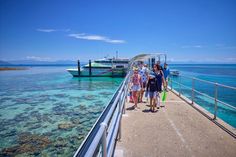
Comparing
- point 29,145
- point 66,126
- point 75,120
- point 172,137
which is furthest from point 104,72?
point 172,137

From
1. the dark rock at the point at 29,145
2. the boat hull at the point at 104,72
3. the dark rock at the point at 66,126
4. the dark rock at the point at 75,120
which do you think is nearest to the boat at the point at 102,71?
the boat hull at the point at 104,72

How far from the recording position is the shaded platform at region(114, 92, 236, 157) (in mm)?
3381

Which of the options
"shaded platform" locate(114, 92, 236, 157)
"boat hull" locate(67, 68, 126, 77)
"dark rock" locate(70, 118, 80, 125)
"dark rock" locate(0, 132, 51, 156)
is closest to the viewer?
"shaded platform" locate(114, 92, 236, 157)

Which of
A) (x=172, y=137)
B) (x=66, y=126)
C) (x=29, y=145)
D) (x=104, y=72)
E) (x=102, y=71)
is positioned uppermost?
(x=102, y=71)

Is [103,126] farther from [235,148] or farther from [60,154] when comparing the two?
[60,154]

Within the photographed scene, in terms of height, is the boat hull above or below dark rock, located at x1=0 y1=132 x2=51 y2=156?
above

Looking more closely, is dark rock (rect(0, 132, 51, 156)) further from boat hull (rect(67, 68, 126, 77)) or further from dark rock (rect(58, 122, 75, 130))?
boat hull (rect(67, 68, 126, 77))

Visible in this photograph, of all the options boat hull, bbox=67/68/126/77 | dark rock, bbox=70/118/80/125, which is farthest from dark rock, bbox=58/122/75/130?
boat hull, bbox=67/68/126/77

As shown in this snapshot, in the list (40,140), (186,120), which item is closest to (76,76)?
(40,140)

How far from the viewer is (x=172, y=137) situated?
4.02 meters

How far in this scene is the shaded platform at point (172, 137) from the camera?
11.1 ft

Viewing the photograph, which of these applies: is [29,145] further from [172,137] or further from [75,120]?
[172,137]

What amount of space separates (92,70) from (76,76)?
5.12 metres

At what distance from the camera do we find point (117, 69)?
45188 millimetres
